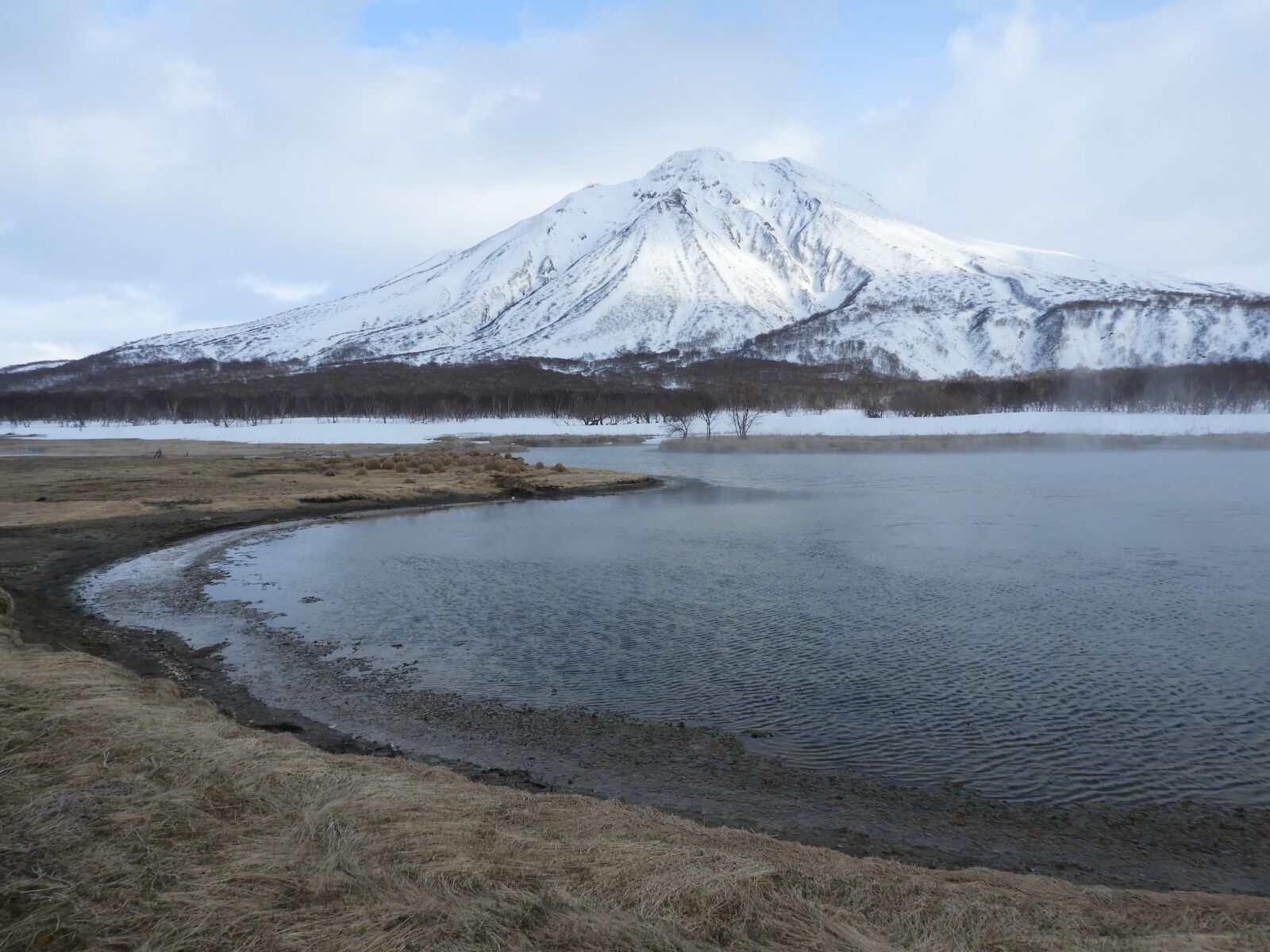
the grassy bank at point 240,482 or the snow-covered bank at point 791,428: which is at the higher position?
the snow-covered bank at point 791,428

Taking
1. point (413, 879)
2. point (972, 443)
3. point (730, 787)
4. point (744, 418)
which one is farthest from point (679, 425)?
point (413, 879)

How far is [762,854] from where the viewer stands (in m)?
→ 5.20

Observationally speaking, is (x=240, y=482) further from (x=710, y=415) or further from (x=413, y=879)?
(x=710, y=415)

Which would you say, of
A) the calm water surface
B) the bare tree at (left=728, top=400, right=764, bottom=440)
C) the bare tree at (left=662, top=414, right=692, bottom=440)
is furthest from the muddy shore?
the bare tree at (left=662, top=414, right=692, bottom=440)

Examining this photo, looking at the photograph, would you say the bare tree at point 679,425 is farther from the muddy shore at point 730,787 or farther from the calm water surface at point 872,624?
the muddy shore at point 730,787

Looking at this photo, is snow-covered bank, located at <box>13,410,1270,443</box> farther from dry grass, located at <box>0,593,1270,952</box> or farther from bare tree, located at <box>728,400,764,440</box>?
dry grass, located at <box>0,593,1270,952</box>

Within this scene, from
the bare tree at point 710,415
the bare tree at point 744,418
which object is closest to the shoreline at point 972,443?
the bare tree at point 744,418

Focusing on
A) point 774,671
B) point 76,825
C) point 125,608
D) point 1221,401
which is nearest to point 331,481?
point 125,608

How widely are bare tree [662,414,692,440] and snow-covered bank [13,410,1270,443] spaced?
2208 millimetres

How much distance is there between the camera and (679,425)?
88188 mm

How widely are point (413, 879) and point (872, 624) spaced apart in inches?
427

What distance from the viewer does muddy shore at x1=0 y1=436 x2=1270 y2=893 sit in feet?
20.9

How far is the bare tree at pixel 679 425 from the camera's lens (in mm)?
82050

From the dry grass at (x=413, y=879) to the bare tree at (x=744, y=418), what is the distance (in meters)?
70.9
